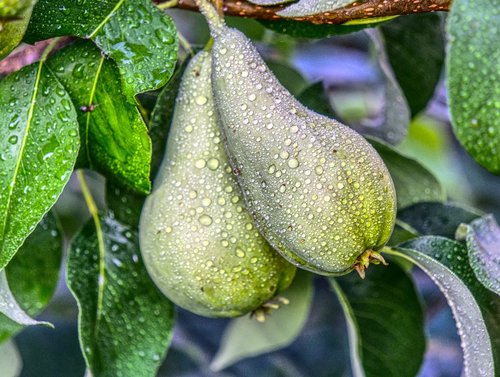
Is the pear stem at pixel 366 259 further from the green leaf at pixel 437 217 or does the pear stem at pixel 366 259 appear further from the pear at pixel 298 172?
the green leaf at pixel 437 217

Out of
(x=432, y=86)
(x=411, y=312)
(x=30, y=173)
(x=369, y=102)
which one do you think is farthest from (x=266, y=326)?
(x=369, y=102)

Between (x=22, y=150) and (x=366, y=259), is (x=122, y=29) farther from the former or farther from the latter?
(x=366, y=259)

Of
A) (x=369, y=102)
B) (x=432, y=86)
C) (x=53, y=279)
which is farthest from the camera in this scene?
(x=369, y=102)

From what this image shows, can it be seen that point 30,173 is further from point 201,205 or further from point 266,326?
point 266,326

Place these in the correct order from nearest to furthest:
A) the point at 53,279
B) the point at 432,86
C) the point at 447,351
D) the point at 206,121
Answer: the point at 206,121 → the point at 53,279 → the point at 432,86 → the point at 447,351

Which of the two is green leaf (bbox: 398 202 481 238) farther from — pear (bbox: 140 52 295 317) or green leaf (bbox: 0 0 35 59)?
green leaf (bbox: 0 0 35 59)

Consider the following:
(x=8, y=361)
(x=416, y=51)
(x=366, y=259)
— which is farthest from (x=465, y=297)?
(x=8, y=361)
